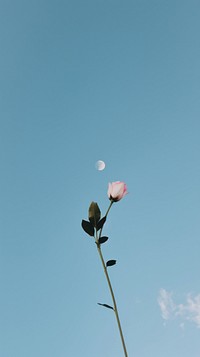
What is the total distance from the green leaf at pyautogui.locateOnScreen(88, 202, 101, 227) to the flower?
0.29 m

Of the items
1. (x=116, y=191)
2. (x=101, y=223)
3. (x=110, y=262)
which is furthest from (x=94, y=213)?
(x=116, y=191)

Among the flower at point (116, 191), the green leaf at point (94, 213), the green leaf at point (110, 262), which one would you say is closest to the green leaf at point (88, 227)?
the green leaf at point (94, 213)

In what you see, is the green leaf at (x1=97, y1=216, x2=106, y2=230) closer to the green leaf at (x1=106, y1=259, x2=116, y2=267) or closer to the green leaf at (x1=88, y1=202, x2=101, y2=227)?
the green leaf at (x1=88, y1=202, x2=101, y2=227)

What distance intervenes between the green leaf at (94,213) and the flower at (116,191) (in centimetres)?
29

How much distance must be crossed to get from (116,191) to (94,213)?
370mm

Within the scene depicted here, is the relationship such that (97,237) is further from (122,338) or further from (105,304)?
(122,338)

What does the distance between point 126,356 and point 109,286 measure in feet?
0.95

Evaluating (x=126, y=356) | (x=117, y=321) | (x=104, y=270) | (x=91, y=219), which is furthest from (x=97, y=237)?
(x=126, y=356)

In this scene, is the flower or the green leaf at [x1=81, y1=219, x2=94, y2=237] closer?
the green leaf at [x1=81, y1=219, x2=94, y2=237]

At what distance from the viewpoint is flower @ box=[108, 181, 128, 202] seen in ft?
7.38

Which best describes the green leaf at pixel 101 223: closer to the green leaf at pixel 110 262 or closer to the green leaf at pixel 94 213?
the green leaf at pixel 94 213

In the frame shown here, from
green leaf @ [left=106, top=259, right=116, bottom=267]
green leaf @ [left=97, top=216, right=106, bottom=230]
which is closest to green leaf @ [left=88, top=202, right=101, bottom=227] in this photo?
green leaf @ [left=97, top=216, right=106, bottom=230]

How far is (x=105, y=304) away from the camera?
167cm

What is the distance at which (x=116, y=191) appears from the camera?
2.27 m
